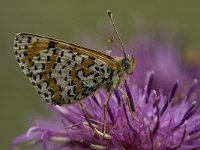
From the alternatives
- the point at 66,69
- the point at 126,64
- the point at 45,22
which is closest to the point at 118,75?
the point at 126,64

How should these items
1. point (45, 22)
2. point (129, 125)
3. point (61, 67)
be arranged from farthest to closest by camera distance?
point (45, 22) < point (61, 67) < point (129, 125)

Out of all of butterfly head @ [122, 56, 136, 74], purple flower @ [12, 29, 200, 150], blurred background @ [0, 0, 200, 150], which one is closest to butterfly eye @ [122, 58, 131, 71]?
butterfly head @ [122, 56, 136, 74]

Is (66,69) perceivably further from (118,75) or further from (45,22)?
(45,22)

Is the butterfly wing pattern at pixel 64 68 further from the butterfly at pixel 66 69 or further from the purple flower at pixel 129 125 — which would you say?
the purple flower at pixel 129 125

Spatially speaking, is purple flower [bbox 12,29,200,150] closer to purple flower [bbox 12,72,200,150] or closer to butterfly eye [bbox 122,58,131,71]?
purple flower [bbox 12,72,200,150]

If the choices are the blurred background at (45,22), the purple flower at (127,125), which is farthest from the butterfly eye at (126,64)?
the blurred background at (45,22)

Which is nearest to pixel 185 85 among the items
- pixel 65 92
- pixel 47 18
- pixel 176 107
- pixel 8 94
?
pixel 176 107

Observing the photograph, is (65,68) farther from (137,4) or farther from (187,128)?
(137,4)
